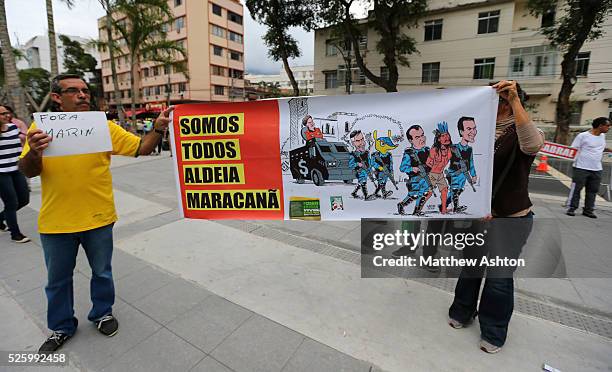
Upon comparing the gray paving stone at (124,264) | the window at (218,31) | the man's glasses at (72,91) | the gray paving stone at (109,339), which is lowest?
the gray paving stone at (109,339)

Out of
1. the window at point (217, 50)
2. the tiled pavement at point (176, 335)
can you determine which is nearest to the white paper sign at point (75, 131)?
the tiled pavement at point (176, 335)

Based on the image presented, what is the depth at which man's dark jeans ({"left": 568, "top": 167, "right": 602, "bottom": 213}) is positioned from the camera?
5.18m

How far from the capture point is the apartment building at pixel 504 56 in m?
21.2

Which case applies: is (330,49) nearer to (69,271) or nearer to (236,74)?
(236,74)

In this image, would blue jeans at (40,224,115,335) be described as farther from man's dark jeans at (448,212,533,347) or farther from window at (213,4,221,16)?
window at (213,4,221,16)

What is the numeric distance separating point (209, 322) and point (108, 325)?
74cm

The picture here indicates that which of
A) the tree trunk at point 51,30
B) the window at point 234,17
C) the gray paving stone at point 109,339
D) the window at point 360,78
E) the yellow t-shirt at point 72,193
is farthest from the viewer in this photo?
the window at point 234,17

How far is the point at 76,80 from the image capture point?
2088mm

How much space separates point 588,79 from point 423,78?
11.0m

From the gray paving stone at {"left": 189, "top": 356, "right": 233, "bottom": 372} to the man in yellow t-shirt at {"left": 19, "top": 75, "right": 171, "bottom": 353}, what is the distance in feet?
2.66

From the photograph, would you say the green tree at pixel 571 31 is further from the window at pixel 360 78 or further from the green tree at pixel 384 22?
the window at pixel 360 78

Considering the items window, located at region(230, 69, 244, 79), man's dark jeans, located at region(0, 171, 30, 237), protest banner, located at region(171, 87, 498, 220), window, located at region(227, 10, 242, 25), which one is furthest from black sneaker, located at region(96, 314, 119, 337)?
window, located at region(227, 10, 242, 25)

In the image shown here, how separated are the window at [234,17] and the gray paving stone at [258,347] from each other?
45154mm

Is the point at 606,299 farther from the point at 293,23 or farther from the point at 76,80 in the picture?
the point at 293,23
